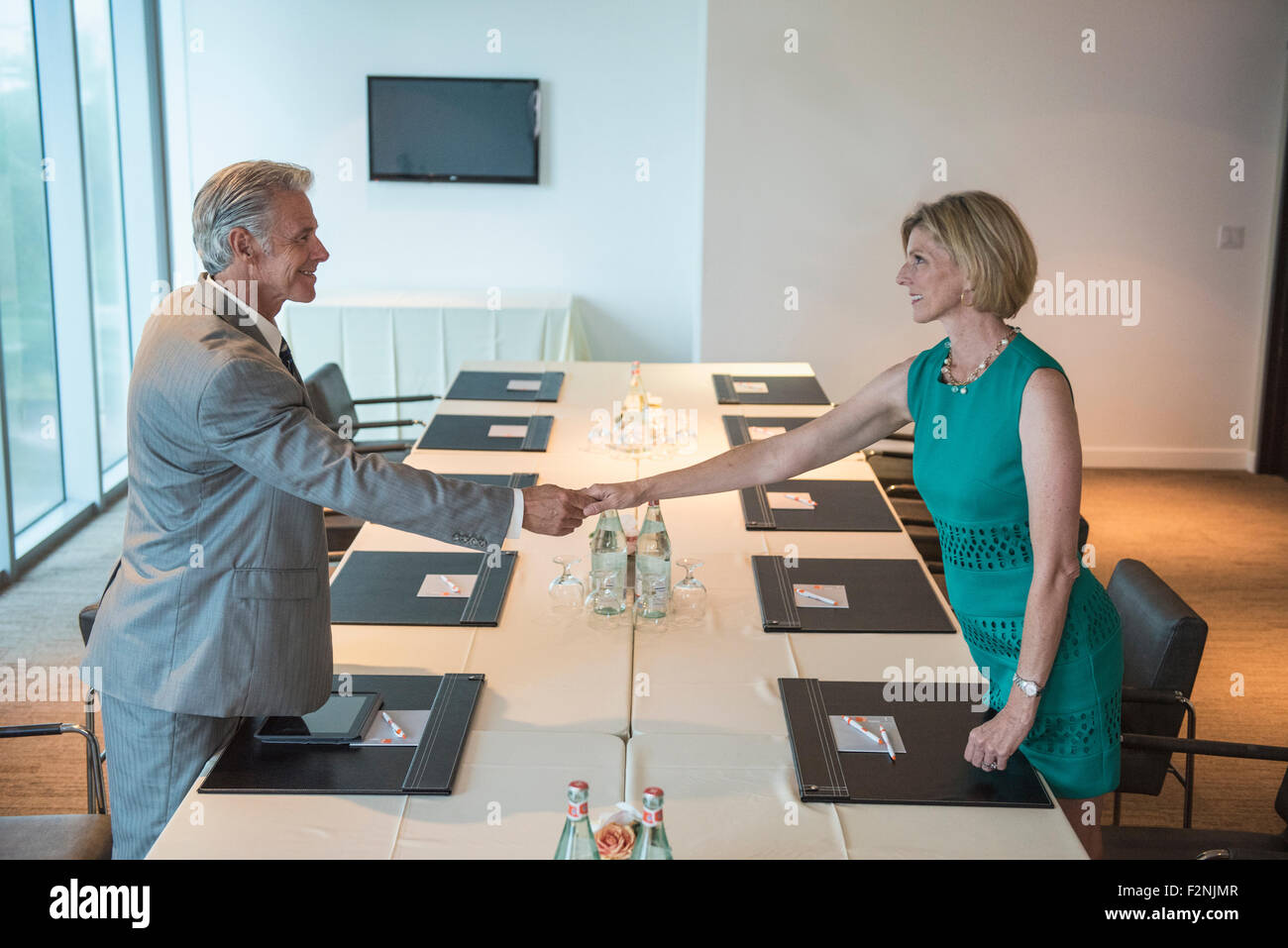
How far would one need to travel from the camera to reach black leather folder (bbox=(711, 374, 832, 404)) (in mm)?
5102

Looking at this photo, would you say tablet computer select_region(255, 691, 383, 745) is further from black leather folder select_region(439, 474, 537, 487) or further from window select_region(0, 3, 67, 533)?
window select_region(0, 3, 67, 533)

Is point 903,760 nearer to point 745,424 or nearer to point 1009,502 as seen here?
point 1009,502

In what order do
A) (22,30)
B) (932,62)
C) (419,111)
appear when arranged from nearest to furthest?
(22,30)
(932,62)
(419,111)

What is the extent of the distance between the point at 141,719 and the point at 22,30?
15.1ft

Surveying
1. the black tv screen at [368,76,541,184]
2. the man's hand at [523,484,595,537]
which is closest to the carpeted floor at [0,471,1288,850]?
the man's hand at [523,484,595,537]

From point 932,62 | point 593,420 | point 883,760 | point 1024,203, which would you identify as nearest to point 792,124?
point 932,62

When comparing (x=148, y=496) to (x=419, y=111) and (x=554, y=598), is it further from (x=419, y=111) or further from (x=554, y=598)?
(x=419, y=111)

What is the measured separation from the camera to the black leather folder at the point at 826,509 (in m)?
3.53

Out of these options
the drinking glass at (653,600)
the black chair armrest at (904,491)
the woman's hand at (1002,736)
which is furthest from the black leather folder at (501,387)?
the woman's hand at (1002,736)

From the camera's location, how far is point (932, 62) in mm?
6941

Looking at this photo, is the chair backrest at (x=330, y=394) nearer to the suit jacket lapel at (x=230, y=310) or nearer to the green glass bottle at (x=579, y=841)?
the suit jacket lapel at (x=230, y=310)

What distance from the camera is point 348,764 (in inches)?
82.4

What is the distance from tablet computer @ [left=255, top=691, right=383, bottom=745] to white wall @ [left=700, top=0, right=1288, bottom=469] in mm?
5262

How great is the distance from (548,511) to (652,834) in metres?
1.13
